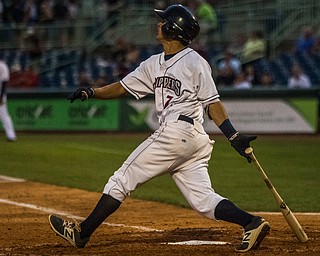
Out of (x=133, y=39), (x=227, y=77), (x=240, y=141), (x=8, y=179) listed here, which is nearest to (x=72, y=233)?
(x=240, y=141)

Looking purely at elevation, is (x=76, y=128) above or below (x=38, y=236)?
below

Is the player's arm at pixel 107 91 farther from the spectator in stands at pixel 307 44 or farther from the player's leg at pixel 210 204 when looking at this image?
the spectator in stands at pixel 307 44

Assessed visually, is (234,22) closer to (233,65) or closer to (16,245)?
(233,65)

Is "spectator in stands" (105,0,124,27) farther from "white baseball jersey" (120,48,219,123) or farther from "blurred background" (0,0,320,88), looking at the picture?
"white baseball jersey" (120,48,219,123)

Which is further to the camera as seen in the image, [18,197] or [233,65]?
[233,65]

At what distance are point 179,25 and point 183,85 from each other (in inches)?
18.3

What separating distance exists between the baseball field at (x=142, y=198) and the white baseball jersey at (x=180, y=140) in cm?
49

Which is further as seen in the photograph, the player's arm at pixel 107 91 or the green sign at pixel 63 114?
the green sign at pixel 63 114

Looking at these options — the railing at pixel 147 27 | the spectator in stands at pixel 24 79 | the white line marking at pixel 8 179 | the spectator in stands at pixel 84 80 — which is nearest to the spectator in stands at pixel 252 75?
the railing at pixel 147 27

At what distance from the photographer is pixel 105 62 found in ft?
78.7

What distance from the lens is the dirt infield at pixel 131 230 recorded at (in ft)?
21.8

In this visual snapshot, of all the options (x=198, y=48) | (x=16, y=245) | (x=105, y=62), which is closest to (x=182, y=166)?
(x=16, y=245)

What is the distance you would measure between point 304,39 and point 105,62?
5.67 meters

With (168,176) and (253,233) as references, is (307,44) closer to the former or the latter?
(168,176)
